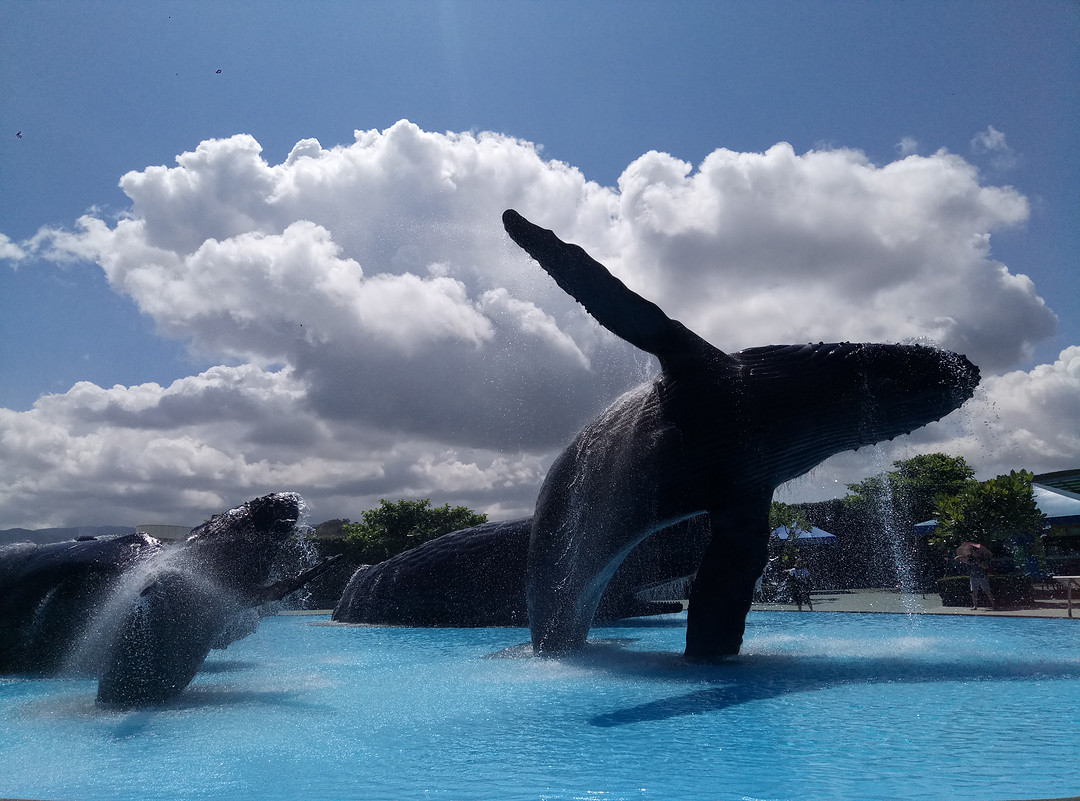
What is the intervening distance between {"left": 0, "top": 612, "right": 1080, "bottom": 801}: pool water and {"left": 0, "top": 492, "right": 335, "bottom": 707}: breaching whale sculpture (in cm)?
49

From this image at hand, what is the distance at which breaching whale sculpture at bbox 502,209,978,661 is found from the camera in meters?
8.98

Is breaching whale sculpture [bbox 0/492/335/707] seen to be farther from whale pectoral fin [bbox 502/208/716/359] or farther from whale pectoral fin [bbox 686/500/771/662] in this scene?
whale pectoral fin [bbox 686/500/771/662]

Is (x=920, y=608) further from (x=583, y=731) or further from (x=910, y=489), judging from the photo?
(x=910, y=489)

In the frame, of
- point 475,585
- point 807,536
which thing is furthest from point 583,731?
point 807,536

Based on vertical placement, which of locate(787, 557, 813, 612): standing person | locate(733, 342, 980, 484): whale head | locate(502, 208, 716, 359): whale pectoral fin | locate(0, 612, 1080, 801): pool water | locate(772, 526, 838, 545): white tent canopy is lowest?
locate(0, 612, 1080, 801): pool water

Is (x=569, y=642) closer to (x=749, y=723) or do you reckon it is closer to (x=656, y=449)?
(x=656, y=449)

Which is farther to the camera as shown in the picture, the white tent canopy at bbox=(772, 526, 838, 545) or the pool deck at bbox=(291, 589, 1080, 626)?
the white tent canopy at bbox=(772, 526, 838, 545)

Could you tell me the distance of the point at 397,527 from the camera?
37.4 meters

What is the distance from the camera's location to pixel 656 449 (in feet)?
33.0

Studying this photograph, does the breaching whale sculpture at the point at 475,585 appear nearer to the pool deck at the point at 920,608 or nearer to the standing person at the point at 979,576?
the pool deck at the point at 920,608

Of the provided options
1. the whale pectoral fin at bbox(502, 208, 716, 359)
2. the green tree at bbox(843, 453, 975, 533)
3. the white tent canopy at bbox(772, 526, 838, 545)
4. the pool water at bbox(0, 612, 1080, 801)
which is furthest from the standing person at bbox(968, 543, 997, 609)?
the green tree at bbox(843, 453, 975, 533)

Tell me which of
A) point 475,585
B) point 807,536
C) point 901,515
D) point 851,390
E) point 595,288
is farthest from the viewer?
point 901,515

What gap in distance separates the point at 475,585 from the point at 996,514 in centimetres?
1589

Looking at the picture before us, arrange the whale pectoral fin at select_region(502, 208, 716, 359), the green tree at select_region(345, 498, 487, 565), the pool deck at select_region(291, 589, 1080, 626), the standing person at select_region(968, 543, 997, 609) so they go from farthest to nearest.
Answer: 1. the green tree at select_region(345, 498, 487, 565)
2. the standing person at select_region(968, 543, 997, 609)
3. the pool deck at select_region(291, 589, 1080, 626)
4. the whale pectoral fin at select_region(502, 208, 716, 359)
